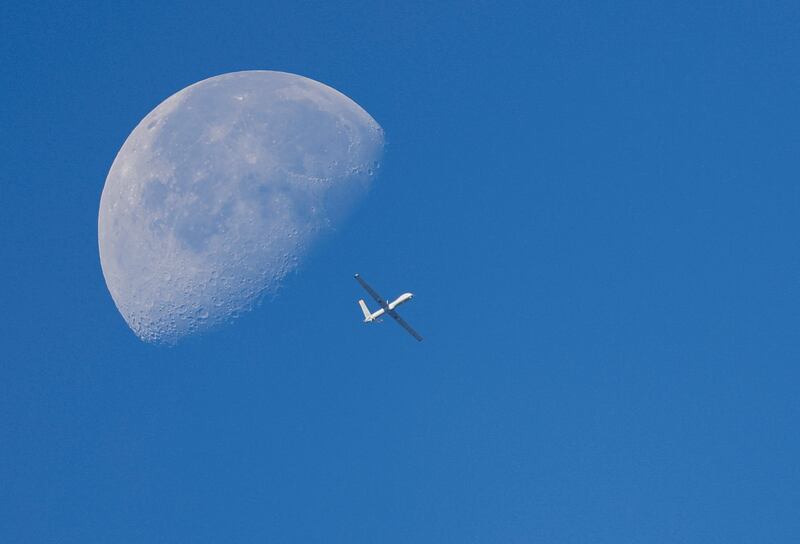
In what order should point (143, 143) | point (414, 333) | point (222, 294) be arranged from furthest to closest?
point (414, 333), point (143, 143), point (222, 294)

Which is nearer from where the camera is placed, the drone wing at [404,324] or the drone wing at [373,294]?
the drone wing at [373,294]

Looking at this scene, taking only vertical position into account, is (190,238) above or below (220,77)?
below

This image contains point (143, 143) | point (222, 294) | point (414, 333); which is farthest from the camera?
point (414, 333)

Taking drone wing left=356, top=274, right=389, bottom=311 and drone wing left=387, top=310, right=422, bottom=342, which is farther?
drone wing left=387, top=310, right=422, bottom=342

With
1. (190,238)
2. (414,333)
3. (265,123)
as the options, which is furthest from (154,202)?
(414,333)

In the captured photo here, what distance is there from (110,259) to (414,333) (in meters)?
32.2

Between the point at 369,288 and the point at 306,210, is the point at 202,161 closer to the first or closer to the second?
the point at 306,210

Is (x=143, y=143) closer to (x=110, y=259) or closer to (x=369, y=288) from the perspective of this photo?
(x=110, y=259)

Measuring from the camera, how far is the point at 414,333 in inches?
4500

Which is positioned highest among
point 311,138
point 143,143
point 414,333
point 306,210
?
point 143,143

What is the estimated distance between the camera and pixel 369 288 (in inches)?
4257

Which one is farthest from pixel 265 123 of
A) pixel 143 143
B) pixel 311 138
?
pixel 143 143

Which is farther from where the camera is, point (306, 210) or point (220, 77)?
point (220, 77)

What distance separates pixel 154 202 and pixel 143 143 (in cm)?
797
